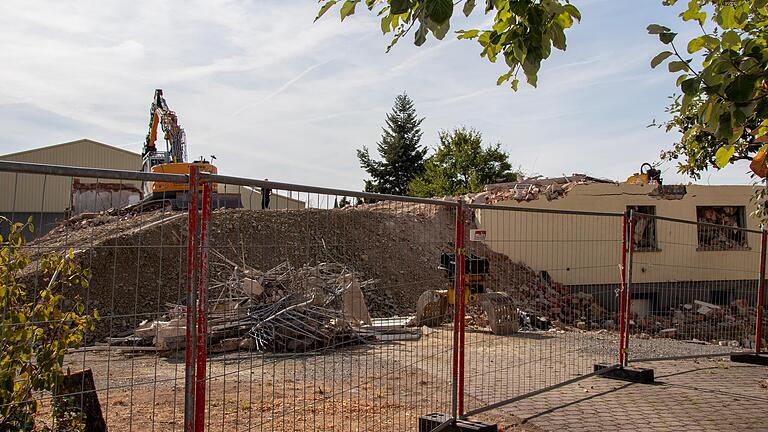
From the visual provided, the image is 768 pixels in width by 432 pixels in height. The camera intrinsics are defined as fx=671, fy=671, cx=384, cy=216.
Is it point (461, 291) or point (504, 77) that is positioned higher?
point (504, 77)

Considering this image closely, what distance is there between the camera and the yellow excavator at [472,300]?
643 cm

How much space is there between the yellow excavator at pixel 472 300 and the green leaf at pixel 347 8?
8.70 feet

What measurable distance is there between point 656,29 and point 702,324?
1269cm

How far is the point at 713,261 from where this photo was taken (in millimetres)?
22156

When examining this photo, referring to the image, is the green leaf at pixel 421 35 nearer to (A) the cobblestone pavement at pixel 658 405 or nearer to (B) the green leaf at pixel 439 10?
(B) the green leaf at pixel 439 10

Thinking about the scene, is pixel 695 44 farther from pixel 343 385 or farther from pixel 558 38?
pixel 343 385

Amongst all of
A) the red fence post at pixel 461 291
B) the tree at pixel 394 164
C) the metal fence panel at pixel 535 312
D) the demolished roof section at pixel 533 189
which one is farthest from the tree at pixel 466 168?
the red fence post at pixel 461 291

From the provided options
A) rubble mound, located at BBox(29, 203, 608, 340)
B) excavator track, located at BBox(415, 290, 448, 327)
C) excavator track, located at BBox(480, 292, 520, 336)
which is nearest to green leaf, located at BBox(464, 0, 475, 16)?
rubble mound, located at BBox(29, 203, 608, 340)

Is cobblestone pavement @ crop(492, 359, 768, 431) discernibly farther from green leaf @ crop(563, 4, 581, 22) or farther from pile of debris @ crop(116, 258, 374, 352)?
green leaf @ crop(563, 4, 581, 22)

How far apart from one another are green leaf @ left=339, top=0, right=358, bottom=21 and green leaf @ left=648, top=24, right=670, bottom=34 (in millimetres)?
1787

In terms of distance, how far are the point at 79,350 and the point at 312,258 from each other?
1.94 metres

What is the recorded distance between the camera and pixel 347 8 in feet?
13.9

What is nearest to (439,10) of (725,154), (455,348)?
(725,154)

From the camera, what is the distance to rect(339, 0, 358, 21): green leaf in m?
4.24
